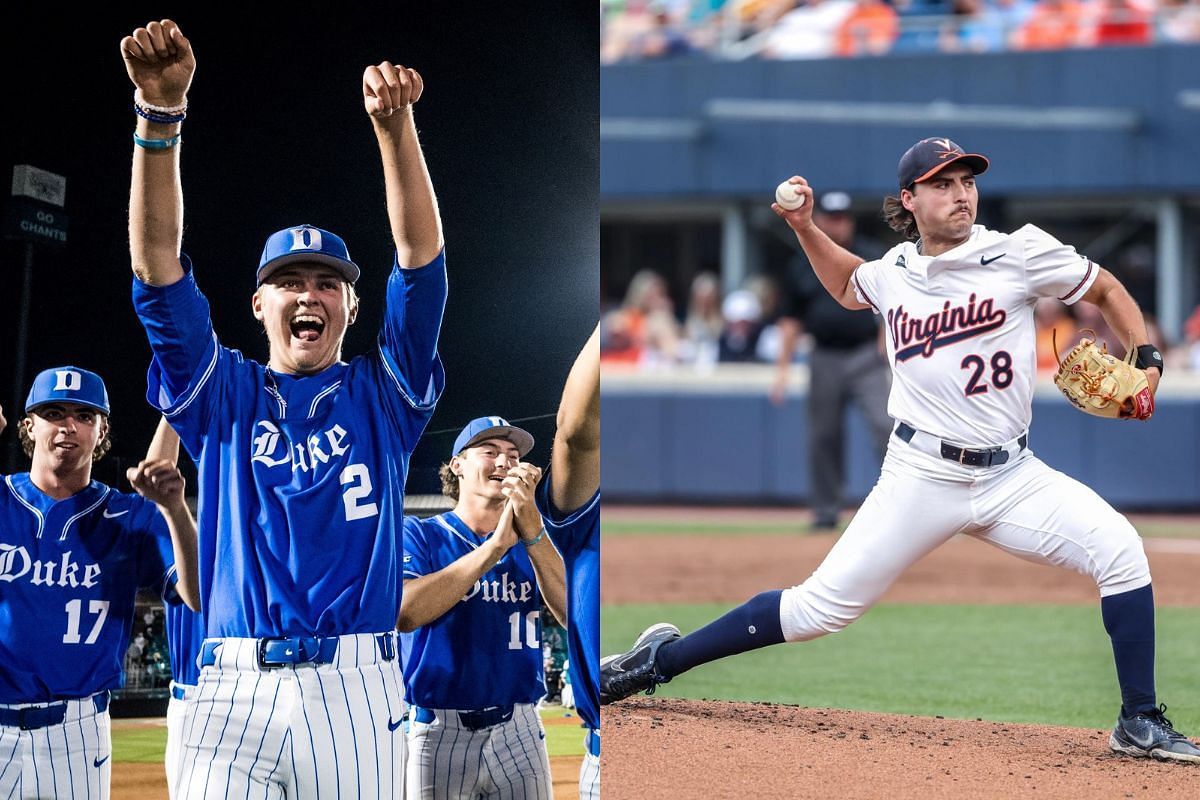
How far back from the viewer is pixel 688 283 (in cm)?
1695

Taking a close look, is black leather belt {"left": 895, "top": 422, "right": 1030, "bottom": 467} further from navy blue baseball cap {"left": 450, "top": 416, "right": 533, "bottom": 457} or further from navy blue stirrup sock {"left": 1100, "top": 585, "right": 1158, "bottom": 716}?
navy blue baseball cap {"left": 450, "top": 416, "right": 533, "bottom": 457}

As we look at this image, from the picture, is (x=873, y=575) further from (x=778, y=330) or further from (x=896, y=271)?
(x=778, y=330)

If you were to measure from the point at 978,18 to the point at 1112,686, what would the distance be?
1002 centimetres

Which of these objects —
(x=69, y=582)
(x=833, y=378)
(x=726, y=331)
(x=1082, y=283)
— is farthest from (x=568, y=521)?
(x=726, y=331)

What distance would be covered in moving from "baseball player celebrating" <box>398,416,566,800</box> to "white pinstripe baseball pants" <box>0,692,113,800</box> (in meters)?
0.65

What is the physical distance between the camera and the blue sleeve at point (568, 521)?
3.01m

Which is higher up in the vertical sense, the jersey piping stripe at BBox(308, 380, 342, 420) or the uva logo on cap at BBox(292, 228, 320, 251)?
the uva logo on cap at BBox(292, 228, 320, 251)

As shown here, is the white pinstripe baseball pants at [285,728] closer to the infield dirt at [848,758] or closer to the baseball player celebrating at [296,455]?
the baseball player celebrating at [296,455]

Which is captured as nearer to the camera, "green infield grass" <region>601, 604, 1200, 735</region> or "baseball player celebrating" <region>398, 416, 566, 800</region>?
"baseball player celebrating" <region>398, 416, 566, 800</region>

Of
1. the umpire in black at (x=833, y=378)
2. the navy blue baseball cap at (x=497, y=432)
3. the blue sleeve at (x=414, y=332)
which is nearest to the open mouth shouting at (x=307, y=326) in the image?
the blue sleeve at (x=414, y=332)

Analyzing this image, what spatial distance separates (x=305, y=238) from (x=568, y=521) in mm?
769

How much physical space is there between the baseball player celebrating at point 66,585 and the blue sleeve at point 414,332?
607 millimetres

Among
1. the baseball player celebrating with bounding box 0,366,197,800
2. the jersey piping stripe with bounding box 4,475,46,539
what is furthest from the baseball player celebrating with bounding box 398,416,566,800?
the jersey piping stripe with bounding box 4,475,46,539

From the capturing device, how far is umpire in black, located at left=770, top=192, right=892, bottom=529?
347 inches
